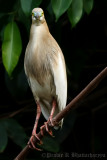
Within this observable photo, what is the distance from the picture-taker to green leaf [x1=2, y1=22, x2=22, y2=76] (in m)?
2.29

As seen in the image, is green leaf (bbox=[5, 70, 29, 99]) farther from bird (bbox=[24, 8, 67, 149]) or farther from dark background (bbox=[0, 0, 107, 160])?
bird (bbox=[24, 8, 67, 149])

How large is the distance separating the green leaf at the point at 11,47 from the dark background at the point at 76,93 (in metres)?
0.59

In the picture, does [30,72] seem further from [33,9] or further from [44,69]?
[33,9]

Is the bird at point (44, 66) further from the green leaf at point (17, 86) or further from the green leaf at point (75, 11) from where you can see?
the green leaf at point (17, 86)

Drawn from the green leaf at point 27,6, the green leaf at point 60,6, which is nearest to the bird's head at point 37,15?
the green leaf at point 27,6

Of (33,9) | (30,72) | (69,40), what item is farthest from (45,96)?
(69,40)

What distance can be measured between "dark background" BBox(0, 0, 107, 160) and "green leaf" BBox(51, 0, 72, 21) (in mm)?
912

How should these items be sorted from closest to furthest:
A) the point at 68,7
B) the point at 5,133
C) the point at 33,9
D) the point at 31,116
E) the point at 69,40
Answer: the point at 68,7
the point at 33,9
the point at 5,133
the point at 69,40
the point at 31,116

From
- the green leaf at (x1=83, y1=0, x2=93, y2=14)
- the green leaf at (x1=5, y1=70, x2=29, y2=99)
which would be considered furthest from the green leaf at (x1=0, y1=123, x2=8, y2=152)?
the green leaf at (x1=83, y1=0, x2=93, y2=14)

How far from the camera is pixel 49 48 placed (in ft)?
8.14

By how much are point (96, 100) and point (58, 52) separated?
1.20 metres

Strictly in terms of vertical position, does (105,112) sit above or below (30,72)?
below

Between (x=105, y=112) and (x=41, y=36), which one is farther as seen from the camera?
(x=105, y=112)

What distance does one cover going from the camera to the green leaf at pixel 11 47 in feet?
7.51
